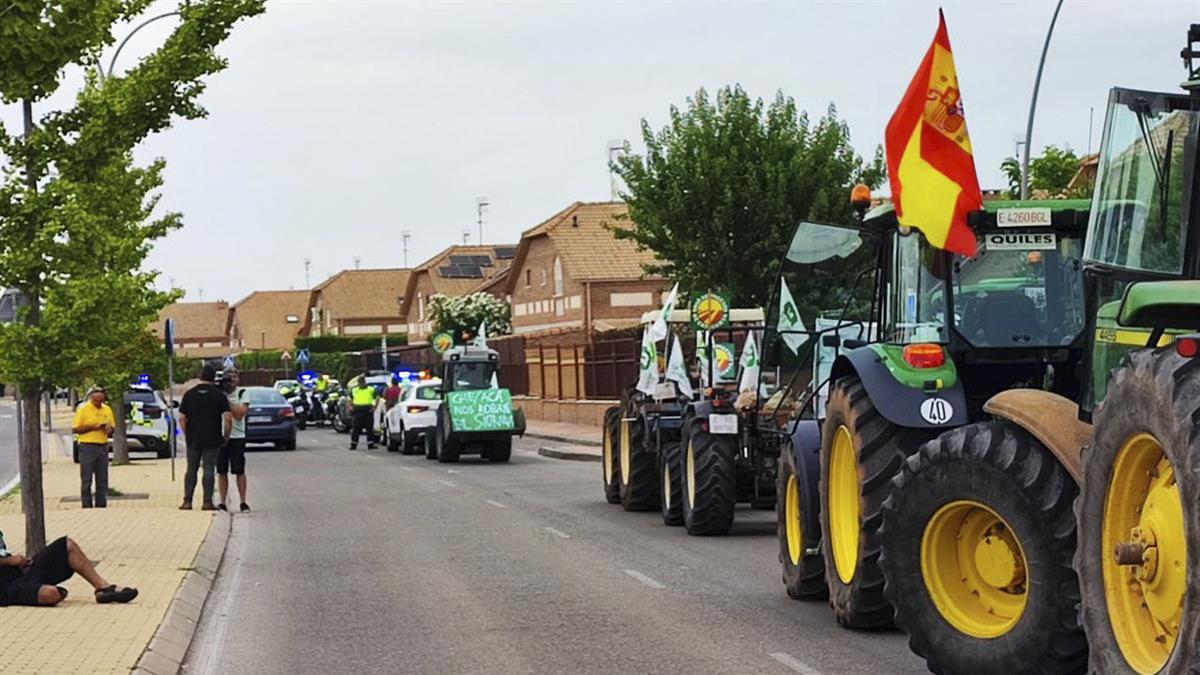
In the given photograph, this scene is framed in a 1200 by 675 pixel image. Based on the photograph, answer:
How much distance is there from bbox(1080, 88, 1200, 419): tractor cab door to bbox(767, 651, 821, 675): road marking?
2.59 m

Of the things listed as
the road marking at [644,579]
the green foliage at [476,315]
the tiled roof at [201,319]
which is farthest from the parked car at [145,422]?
the tiled roof at [201,319]

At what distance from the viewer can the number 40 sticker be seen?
1091 cm

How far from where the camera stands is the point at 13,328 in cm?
1667

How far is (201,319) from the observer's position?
17950cm

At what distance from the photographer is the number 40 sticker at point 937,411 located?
10.9 metres

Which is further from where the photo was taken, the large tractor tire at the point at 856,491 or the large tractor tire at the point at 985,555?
the large tractor tire at the point at 856,491

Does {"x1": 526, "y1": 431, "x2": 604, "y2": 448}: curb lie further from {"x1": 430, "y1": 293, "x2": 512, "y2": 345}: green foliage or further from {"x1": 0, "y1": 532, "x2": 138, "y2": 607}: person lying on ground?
{"x1": 430, "y1": 293, "x2": 512, "y2": 345}: green foliage

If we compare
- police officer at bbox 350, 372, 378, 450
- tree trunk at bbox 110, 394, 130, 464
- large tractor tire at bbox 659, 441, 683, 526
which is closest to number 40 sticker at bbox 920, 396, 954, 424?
large tractor tire at bbox 659, 441, 683, 526

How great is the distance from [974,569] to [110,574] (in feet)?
29.1

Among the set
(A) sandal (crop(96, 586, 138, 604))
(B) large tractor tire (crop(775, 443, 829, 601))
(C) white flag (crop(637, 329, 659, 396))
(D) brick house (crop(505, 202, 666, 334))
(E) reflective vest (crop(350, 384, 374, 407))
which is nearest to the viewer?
(B) large tractor tire (crop(775, 443, 829, 601))

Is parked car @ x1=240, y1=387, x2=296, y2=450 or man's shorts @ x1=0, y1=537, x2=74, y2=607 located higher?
parked car @ x1=240, y1=387, x2=296, y2=450

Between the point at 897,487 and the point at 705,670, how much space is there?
1715 millimetres

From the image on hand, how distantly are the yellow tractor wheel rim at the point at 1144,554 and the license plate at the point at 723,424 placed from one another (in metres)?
10.6

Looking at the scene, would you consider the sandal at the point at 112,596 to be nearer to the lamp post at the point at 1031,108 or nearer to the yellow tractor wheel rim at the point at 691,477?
the yellow tractor wheel rim at the point at 691,477
